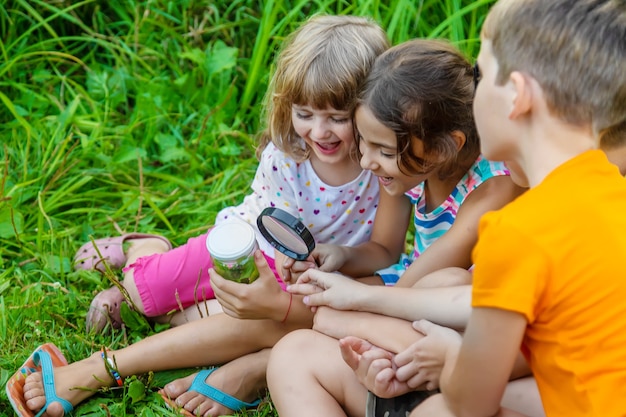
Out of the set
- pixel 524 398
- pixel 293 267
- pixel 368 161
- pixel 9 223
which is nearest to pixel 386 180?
pixel 368 161

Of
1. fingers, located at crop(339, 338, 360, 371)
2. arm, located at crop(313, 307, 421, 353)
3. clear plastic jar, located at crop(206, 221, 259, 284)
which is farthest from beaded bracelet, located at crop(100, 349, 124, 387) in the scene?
fingers, located at crop(339, 338, 360, 371)

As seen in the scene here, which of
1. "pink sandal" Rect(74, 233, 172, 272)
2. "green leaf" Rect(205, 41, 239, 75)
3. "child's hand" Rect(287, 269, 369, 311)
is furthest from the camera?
"green leaf" Rect(205, 41, 239, 75)

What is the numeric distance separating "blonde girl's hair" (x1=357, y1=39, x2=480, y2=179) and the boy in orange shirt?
42 cm

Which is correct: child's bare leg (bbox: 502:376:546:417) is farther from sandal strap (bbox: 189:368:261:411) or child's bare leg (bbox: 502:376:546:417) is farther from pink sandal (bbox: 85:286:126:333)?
pink sandal (bbox: 85:286:126:333)

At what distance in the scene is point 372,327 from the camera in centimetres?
182

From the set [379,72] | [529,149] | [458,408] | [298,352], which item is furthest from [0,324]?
[529,149]

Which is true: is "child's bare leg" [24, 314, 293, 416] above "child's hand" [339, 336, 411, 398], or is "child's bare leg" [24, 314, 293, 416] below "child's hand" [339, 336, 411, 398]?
below

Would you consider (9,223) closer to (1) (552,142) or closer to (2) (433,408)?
(2) (433,408)

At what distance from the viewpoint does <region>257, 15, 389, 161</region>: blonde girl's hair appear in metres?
1.98

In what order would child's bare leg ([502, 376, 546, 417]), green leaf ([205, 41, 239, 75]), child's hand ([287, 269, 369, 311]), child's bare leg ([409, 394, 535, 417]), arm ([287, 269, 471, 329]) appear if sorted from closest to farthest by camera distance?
child's bare leg ([409, 394, 535, 417]), child's bare leg ([502, 376, 546, 417]), arm ([287, 269, 471, 329]), child's hand ([287, 269, 369, 311]), green leaf ([205, 41, 239, 75])

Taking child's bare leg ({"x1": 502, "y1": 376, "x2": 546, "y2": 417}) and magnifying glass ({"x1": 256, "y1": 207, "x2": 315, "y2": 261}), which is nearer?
child's bare leg ({"x1": 502, "y1": 376, "x2": 546, "y2": 417})

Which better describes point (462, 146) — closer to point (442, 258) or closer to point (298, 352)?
point (442, 258)

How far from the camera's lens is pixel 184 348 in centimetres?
205

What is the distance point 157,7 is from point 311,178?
51.3 inches
